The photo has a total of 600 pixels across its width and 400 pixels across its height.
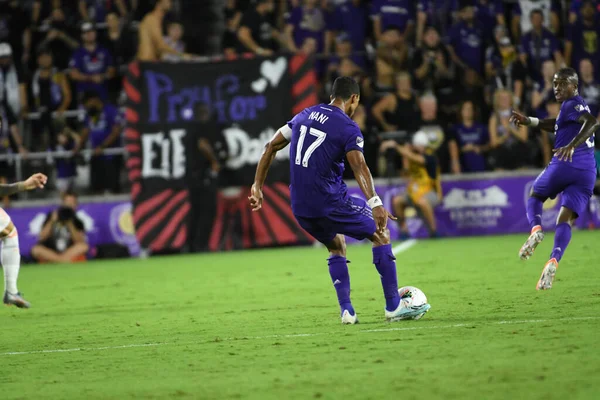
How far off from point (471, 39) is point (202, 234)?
682 cm

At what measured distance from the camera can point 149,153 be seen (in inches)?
829

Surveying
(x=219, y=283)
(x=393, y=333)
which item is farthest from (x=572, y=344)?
(x=219, y=283)

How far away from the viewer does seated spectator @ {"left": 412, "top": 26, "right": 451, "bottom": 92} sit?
71.6ft

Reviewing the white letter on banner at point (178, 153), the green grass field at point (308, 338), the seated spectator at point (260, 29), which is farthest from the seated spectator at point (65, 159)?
the green grass field at point (308, 338)

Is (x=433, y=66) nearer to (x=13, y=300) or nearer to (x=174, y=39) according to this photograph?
(x=174, y=39)

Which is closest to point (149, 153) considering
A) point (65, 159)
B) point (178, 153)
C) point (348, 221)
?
point (178, 153)

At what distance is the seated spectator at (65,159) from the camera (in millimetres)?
22047

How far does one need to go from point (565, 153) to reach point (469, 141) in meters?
10.4

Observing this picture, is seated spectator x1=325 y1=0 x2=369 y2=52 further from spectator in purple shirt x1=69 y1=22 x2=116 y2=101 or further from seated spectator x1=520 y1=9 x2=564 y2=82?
spectator in purple shirt x1=69 y1=22 x2=116 y2=101

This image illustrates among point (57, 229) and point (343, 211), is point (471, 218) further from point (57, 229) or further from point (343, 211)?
point (343, 211)

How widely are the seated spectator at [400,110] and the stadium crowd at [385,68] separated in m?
0.02

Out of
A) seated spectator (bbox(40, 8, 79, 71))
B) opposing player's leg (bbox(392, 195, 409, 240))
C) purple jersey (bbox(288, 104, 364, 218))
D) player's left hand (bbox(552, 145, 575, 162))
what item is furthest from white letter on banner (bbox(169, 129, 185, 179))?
purple jersey (bbox(288, 104, 364, 218))

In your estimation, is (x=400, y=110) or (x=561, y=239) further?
(x=400, y=110)

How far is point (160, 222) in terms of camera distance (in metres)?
21.0
